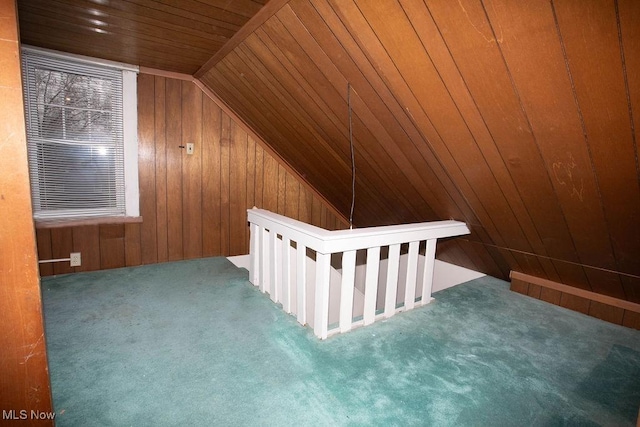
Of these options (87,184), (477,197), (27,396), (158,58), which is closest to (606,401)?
(477,197)

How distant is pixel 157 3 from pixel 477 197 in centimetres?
222

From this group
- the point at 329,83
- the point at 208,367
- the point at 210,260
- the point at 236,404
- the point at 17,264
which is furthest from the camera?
the point at 210,260

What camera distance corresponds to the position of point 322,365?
157cm

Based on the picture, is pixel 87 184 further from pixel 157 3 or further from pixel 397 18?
pixel 397 18

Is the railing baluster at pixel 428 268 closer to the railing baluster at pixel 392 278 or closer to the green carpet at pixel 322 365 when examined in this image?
the green carpet at pixel 322 365

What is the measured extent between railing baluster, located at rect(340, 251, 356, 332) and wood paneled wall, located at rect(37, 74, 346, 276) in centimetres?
197

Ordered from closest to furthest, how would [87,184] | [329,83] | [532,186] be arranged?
[532,186] < [329,83] < [87,184]

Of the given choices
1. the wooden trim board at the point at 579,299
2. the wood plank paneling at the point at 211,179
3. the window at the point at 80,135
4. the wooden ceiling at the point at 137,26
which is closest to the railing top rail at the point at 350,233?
the wooden trim board at the point at 579,299

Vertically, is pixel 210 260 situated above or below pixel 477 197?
below

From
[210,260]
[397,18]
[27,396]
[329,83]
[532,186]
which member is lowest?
[210,260]

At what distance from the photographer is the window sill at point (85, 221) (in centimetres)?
261

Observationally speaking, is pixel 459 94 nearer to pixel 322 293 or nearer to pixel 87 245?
pixel 322 293

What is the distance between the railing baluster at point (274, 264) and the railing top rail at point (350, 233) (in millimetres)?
74

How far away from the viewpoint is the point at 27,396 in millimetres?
→ 828
